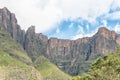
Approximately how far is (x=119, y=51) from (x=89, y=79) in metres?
8.76

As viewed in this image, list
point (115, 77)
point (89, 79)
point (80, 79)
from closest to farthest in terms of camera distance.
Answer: point (115, 77) → point (89, 79) → point (80, 79)

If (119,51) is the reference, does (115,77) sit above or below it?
below

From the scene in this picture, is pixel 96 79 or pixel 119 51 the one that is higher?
pixel 119 51

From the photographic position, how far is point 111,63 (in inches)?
2800

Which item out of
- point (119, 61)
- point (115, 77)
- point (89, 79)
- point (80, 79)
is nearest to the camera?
point (115, 77)

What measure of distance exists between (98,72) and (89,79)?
→ 5.50m

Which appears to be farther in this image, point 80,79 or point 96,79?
point 80,79

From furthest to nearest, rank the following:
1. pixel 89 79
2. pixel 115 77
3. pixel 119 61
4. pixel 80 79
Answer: pixel 80 79 → pixel 89 79 → pixel 119 61 → pixel 115 77

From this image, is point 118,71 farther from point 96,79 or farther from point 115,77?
point 96,79

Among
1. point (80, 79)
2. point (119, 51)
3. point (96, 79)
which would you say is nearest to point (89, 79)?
point (96, 79)

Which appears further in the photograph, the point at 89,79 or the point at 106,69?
the point at 89,79

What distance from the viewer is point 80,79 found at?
94.1 metres

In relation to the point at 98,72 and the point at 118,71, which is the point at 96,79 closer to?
the point at 98,72

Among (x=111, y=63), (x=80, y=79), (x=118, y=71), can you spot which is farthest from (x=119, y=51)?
(x=80, y=79)
